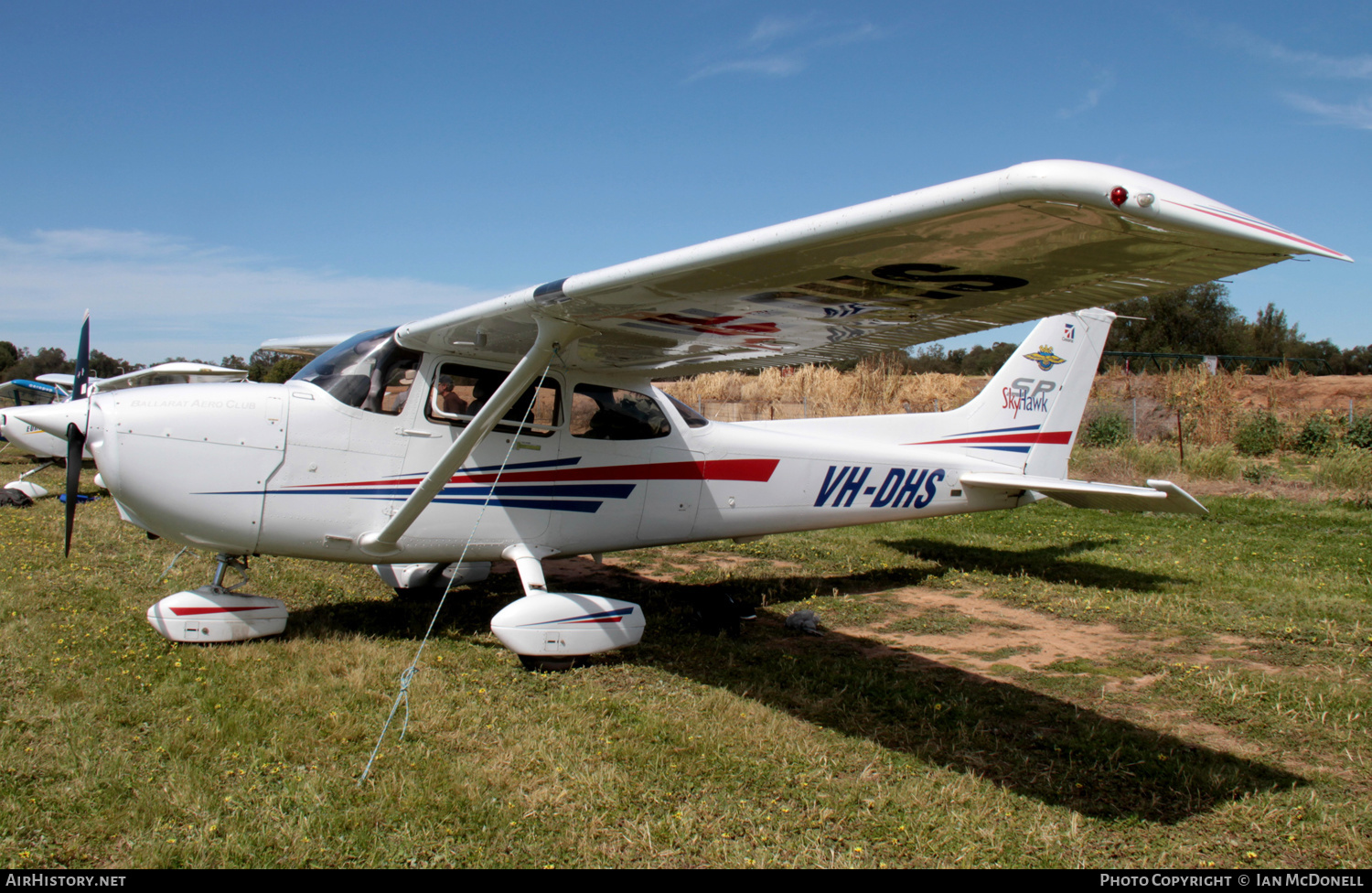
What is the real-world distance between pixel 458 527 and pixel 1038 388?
6409mm

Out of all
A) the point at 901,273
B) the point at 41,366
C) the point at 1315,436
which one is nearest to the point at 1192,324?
the point at 1315,436

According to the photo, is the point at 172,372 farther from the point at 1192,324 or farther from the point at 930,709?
the point at 1192,324

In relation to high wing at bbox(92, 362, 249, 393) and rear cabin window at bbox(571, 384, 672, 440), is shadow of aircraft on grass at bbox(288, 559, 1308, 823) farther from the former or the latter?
high wing at bbox(92, 362, 249, 393)

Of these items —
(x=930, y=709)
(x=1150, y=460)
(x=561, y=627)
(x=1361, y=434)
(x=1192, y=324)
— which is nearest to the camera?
(x=930, y=709)

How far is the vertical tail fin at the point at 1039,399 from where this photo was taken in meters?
8.41

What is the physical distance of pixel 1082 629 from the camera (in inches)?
249

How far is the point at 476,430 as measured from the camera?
16.4 feet

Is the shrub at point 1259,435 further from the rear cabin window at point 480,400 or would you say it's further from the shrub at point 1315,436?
the rear cabin window at point 480,400

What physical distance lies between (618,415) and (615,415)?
3 centimetres

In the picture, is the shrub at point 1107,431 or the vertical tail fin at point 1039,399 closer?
the vertical tail fin at point 1039,399

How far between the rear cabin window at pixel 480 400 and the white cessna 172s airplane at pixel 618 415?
1 cm

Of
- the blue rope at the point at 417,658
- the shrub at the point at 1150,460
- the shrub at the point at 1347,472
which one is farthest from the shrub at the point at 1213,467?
the blue rope at the point at 417,658

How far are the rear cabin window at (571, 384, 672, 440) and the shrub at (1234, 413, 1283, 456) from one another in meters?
18.1

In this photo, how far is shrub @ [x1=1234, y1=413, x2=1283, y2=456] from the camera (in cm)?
1839
